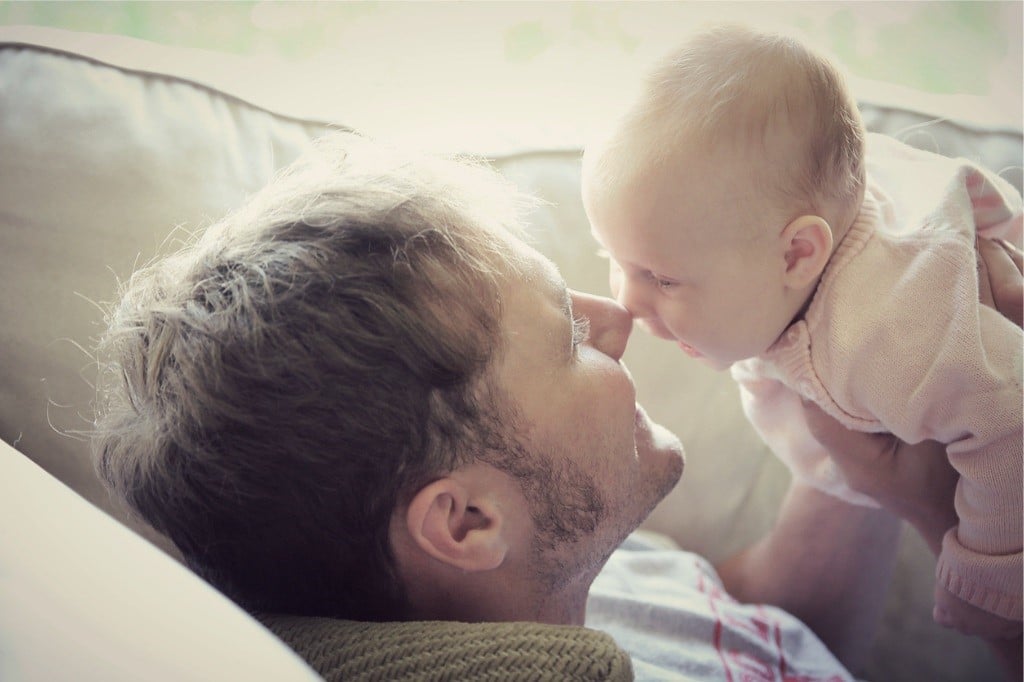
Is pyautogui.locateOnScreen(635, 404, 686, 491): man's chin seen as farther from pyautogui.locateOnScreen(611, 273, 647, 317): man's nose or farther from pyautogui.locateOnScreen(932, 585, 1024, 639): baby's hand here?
pyautogui.locateOnScreen(932, 585, 1024, 639): baby's hand

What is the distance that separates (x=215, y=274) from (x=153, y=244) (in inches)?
16.6

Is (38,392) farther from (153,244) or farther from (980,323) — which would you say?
(980,323)

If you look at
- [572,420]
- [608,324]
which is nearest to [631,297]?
[608,324]

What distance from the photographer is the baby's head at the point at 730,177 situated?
3.03 ft

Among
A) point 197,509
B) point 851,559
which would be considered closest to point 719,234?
point 197,509

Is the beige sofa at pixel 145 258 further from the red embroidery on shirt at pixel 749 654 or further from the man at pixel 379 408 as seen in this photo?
the red embroidery on shirt at pixel 749 654

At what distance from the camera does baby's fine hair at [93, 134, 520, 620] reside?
838mm

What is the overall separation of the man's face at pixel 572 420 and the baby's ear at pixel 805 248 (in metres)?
0.21

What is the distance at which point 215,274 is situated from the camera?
0.89 m

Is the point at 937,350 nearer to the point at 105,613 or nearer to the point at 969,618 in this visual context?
the point at 969,618

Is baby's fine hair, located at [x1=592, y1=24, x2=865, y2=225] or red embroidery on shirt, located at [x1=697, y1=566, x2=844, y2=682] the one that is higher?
baby's fine hair, located at [x1=592, y1=24, x2=865, y2=225]

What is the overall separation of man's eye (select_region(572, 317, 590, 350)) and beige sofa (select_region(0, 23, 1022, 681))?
0.33 metres

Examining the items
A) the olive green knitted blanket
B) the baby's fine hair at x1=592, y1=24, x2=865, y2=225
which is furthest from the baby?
the olive green knitted blanket

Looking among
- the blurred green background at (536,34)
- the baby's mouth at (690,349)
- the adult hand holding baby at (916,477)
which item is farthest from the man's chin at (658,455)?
the blurred green background at (536,34)
